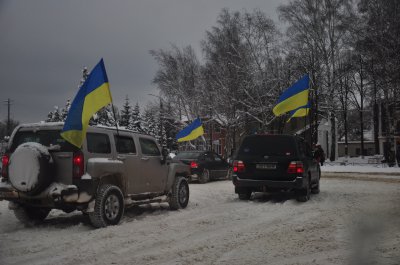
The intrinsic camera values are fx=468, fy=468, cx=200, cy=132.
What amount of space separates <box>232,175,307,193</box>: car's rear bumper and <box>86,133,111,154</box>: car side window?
4.50 meters

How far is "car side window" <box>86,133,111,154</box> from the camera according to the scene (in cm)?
805

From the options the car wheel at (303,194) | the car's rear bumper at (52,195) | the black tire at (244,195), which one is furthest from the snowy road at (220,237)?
the black tire at (244,195)

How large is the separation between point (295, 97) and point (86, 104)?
1214cm

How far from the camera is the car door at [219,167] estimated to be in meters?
20.3

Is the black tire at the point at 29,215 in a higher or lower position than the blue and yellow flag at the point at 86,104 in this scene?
A: lower

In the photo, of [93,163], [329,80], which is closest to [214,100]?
[329,80]

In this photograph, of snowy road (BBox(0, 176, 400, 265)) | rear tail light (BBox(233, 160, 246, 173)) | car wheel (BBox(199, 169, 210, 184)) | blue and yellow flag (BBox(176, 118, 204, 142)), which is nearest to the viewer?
snowy road (BBox(0, 176, 400, 265))

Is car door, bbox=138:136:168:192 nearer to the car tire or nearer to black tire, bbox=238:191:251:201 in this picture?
the car tire

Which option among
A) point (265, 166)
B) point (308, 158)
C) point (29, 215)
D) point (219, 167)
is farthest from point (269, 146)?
point (219, 167)

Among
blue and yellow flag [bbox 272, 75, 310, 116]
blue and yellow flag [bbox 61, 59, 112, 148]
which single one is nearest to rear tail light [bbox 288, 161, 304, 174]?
blue and yellow flag [bbox 61, 59, 112, 148]

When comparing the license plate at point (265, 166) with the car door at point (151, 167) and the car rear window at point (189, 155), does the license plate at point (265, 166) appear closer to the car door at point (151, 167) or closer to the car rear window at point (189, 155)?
the car door at point (151, 167)

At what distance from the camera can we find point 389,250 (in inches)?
240

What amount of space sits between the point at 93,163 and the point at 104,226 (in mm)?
1094

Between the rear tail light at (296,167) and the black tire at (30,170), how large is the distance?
612 cm
